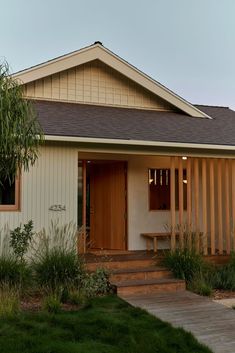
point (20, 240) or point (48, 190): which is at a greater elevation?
point (48, 190)

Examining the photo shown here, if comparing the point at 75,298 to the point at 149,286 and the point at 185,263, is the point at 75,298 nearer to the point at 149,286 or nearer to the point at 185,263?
the point at 149,286

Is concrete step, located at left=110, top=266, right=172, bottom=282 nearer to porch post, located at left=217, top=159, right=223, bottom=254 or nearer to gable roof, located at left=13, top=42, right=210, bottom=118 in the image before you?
porch post, located at left=217, top=159, right=223, bottom=254

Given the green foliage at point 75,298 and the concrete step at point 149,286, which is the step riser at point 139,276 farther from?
the green foliage at point 75,298

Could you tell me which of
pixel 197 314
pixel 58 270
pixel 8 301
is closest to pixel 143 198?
pixel 58 270

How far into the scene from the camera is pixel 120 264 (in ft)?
29.1

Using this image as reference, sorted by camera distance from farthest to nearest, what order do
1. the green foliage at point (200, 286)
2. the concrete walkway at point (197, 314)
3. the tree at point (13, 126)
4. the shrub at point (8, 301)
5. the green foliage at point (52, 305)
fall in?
1. the green foliage at point (200, 286)
2. the green foliage at point (52, 305)
3. the shrub at point (8, 301)
4. the tree at point (13, 126)
5. the concrete walkway at point (197, 314)

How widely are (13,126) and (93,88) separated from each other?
19.6ft

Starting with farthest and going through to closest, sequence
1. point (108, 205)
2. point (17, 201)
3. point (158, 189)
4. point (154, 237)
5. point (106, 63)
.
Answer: point (158, 189)
point (108, 205)
point (106, 63)
point (154, 237)
point (17, 201)

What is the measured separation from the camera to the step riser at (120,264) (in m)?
8.56

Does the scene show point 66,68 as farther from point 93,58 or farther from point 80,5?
point 80,5

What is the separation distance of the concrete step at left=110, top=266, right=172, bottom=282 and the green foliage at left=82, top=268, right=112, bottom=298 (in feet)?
0.96

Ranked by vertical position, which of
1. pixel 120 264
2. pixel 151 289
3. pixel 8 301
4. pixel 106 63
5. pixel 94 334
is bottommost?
pixel 94 334

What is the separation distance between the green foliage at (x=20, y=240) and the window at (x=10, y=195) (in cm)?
64

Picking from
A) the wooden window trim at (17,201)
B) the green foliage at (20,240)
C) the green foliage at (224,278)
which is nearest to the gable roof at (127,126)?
the wooden window trim at (17,201)
